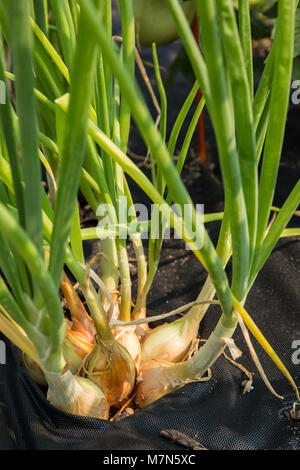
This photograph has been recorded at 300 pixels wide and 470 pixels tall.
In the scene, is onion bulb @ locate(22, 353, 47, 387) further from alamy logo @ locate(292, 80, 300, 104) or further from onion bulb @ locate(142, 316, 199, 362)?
alamy logo @ locate(292, 80, 300, 104)

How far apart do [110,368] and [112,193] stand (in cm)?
22

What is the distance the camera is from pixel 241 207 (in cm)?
42

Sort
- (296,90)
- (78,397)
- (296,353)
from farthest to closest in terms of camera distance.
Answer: (296,90), (296,353), (78,397)

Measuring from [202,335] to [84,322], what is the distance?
194 mm

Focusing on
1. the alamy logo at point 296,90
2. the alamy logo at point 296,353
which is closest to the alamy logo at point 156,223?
the alamy logo at point 296,353

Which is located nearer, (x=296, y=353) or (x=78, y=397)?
(x=78, y=397)

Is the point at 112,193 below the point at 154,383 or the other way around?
the other way around

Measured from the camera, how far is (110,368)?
0.57 metres

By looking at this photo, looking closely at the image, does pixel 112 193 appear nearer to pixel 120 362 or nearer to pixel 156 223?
pixel 156 223

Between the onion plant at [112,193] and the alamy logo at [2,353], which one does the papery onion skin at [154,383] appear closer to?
the onion plant at [112,193]

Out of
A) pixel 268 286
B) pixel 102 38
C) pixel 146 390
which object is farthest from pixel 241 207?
pixel 268 286

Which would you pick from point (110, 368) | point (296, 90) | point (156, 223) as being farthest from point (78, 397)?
point (296, 90)

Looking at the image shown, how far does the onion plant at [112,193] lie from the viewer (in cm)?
34
